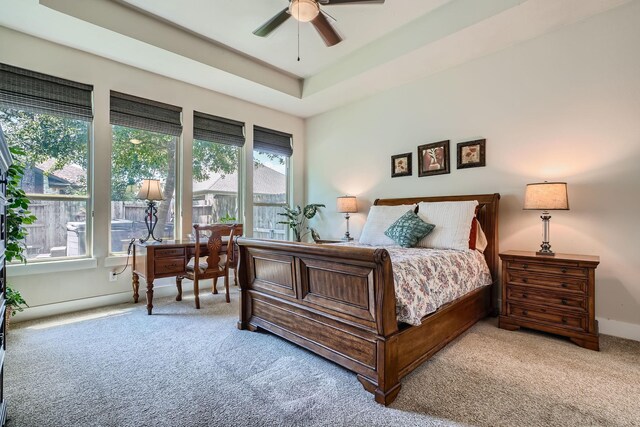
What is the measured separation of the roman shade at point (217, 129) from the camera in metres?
4.18

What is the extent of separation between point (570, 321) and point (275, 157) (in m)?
4.35

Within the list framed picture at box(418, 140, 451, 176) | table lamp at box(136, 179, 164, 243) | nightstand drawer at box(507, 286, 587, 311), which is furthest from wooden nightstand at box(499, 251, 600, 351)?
table lamp at box(136, 179, 164, 243)

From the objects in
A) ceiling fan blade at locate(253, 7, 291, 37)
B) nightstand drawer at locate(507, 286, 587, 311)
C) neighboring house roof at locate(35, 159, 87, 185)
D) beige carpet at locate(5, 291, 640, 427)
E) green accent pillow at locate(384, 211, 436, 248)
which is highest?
ceiling fan blade at locate(253, 7, 291, 37)

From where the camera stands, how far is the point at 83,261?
3.26m

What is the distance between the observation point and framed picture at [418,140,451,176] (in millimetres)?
3672

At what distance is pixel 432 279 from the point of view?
2180 mm

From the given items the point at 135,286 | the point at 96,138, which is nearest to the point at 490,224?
the point at 135,286

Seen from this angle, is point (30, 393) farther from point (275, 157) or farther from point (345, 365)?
point (275, 157)

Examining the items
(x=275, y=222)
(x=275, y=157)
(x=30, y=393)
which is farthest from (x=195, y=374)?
(x=275, y=157)

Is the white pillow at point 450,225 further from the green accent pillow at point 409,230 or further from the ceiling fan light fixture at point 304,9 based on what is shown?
the ceiling fan light fixture at point 304,9

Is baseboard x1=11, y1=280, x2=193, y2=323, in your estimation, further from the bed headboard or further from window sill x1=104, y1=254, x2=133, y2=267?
the bed headboard

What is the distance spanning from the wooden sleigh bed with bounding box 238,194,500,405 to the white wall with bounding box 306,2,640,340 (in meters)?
1.08

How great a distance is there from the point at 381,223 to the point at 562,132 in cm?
194

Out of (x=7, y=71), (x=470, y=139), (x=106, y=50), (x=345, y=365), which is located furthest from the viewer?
(x=470, y=139)
